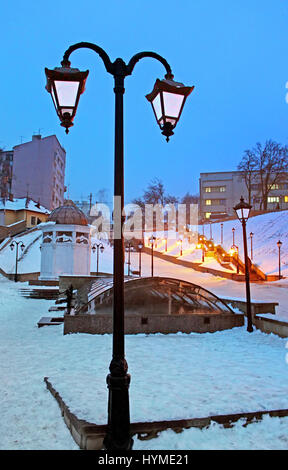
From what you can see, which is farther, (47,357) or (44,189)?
(44,189)

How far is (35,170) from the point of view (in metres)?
68.2

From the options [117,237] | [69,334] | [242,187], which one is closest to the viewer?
[117,237]

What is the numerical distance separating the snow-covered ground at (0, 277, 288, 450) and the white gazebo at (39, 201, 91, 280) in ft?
52.8

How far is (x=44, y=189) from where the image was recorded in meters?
69.3

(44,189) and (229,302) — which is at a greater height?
(44,189)

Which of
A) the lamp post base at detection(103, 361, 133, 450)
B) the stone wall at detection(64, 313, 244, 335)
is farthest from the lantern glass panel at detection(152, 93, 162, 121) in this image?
the stone wall at detection(64, 313, 244, 335)

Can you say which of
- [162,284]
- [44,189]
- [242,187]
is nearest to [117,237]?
[162,284]

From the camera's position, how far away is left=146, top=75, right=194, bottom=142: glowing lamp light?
4.29 meters

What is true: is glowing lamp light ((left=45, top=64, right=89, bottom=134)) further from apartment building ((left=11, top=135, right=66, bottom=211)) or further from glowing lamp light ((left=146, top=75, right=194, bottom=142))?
apartment building ((left=11, top=135, right=66, bottom=211))

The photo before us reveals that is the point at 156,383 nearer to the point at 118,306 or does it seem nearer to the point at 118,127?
the point at 118,306

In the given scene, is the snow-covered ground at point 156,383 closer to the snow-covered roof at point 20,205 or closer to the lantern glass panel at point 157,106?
the lantern glass panel at point 157,106

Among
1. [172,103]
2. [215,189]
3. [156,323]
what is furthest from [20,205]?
[172,103]
